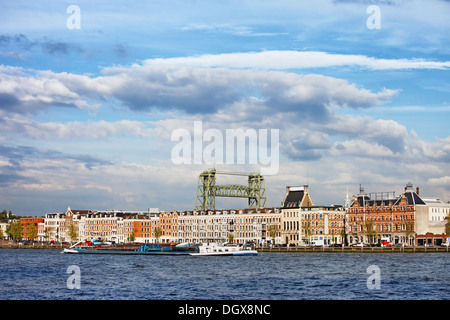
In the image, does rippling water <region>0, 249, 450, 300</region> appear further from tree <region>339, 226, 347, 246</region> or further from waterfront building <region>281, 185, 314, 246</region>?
waterfront building <region>281, 185, 314, 246</region>

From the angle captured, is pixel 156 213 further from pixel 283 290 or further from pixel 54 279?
pixel 283 290

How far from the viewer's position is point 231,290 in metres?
44.2

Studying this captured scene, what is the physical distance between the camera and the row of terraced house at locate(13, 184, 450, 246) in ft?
407

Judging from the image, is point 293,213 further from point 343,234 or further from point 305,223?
point 343,234

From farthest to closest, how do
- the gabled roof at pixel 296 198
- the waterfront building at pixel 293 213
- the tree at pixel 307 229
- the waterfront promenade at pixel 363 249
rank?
1. the gabled roof at pixel 296 198
2. the waterfront building at pixel 293 213
3. the tree at pixel 307 229
4. the waterfront promenade at pixel 363 249

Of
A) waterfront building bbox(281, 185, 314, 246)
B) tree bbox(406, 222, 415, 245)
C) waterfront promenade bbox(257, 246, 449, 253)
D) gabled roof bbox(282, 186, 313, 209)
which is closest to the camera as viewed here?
waterfront promenade bbox(257, 246, 449, 253)

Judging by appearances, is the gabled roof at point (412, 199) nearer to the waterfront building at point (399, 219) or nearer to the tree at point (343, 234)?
the waterfront building at point (399, 219)

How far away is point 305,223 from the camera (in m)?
138

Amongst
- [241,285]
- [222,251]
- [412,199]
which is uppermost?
[412,199]

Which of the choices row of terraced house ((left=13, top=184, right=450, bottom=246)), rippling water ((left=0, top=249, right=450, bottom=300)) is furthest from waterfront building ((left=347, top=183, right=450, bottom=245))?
rippling water ((left=0, top=249, right=450, bottom=300))

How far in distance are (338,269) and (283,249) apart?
203ft

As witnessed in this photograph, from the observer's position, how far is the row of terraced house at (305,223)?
407ft

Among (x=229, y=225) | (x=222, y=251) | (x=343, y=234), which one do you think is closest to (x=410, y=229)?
(x=343, y=234)

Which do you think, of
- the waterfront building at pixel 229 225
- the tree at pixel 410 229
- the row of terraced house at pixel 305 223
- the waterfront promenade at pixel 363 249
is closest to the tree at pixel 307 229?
the row of terraced house at pixel 305 223
